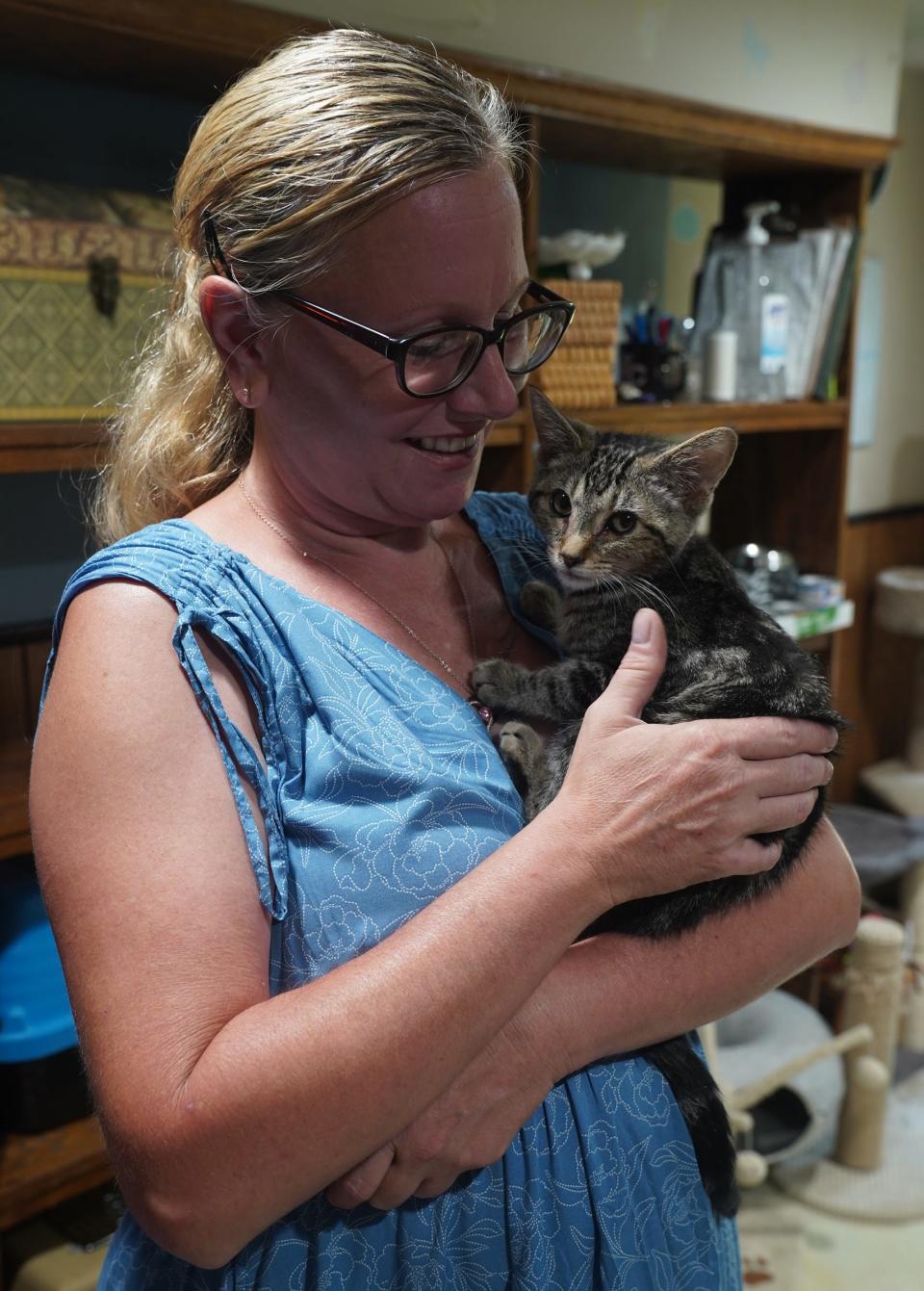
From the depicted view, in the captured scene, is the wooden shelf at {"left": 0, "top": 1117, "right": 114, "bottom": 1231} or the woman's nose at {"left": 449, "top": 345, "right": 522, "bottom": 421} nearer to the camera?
the woman's nose at {"left": 449, "top": 345, "right": 522, "bottom": 421}

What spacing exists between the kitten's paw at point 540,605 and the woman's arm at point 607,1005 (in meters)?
0.40

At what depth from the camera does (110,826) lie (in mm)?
815

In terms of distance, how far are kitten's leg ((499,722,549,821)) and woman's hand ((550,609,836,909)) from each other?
5.7 inches

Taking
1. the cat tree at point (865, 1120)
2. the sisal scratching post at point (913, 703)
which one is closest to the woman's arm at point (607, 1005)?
the cat tree at point (865, 1120)

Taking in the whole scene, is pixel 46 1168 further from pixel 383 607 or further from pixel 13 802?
pixel 383 607

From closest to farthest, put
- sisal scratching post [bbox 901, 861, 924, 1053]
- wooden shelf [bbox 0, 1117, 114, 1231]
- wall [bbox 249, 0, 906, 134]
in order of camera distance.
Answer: wooden shelf [bbox 0, 1117, 114, 1231], wall [bbox 249, 0, 906, 134], sisal scratching post [bbox 901, 861, 924, 1053]

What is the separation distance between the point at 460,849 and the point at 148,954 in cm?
28

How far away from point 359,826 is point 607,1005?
27 cm

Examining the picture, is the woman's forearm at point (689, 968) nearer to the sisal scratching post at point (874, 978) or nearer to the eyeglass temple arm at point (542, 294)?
the eyeglass temple arm at point (542, 294)

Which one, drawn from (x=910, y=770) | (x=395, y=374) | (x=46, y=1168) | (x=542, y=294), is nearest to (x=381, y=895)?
(x=395, y=374)

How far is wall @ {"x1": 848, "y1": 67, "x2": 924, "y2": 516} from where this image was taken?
4.14 metres

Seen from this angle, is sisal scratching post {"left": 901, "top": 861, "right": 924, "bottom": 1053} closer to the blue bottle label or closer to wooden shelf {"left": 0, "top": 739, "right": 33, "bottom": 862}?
the blue bottle label

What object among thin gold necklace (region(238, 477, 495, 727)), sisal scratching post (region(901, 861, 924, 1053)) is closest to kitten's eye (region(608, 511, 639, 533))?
thin gold necklace (region(238, 477, 495, 727))

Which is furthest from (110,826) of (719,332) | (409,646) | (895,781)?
(895,781)
